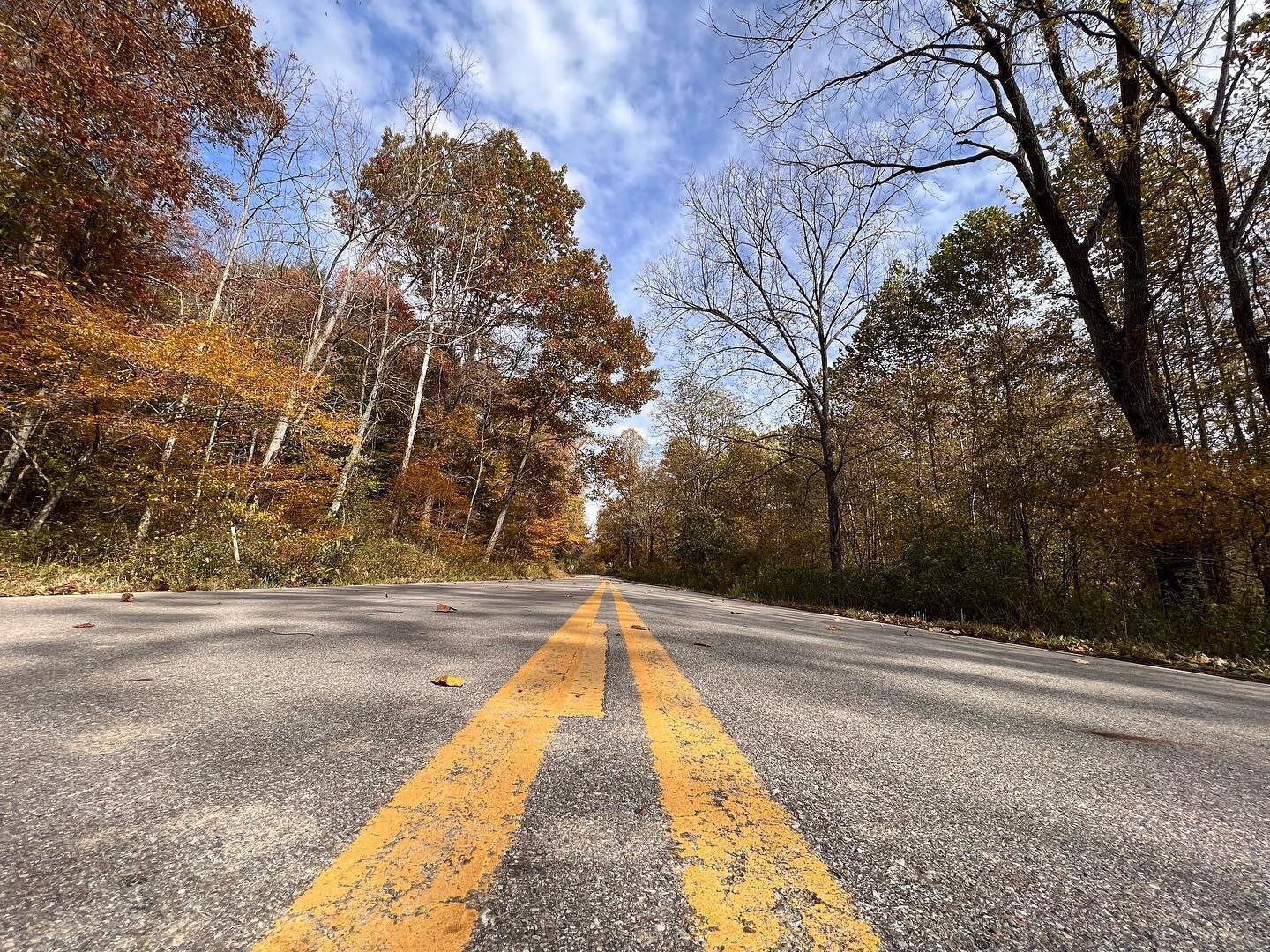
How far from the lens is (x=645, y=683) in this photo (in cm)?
218

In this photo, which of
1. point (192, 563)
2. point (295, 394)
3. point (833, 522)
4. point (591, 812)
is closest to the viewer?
point (591, 812)

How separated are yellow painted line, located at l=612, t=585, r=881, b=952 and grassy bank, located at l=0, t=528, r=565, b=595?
23.4 feet

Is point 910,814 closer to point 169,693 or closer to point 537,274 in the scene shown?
point 169,693

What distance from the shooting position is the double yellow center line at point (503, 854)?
2.21ft

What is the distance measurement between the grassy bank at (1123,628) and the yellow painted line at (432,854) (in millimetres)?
6478

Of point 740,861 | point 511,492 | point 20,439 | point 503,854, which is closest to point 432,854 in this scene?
point 503,854

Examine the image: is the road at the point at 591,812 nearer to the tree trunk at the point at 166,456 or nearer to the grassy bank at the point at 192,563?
the grassy bank at the point at 192,563

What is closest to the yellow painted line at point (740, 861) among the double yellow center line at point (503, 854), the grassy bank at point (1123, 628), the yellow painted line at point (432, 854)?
the double yellow center line at point (503, 854)

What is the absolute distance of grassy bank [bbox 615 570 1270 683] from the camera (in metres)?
4.91

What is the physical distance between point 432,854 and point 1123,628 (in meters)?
8.24

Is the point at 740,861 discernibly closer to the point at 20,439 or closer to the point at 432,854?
the point at 432,854

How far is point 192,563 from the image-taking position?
6656 mm

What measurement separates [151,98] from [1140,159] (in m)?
15.3

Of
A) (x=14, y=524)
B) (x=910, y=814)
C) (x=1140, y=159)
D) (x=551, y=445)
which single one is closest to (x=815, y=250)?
(x=1140, y=159)
